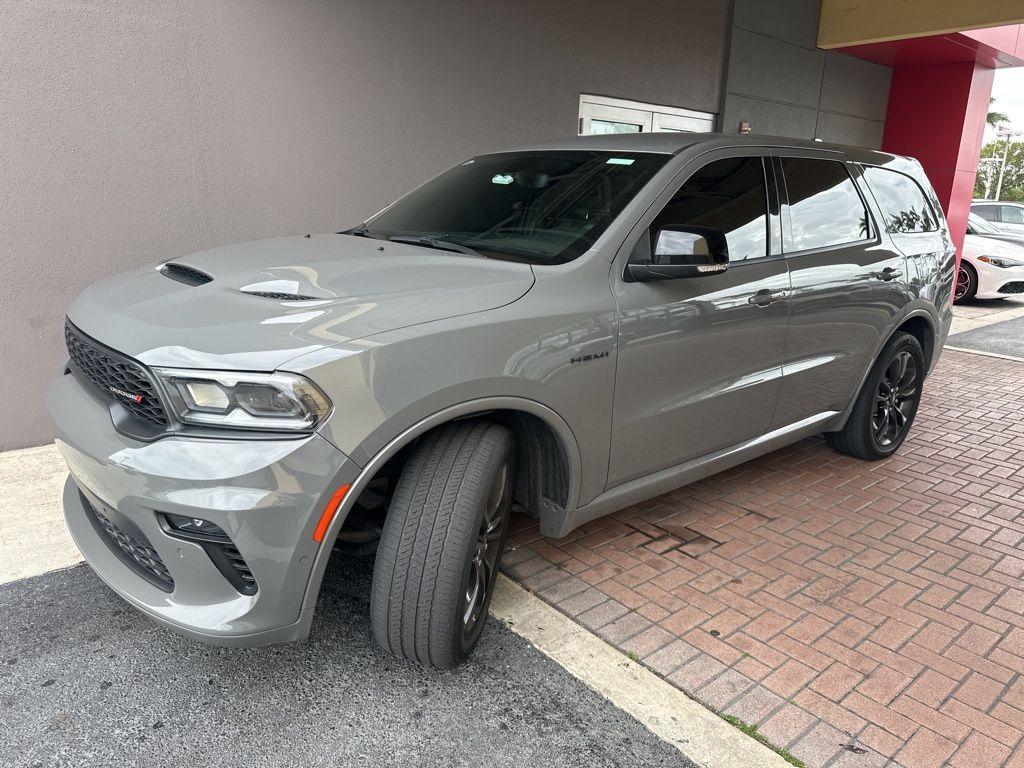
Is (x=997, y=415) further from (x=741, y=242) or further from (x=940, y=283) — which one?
(x=741, y=242)

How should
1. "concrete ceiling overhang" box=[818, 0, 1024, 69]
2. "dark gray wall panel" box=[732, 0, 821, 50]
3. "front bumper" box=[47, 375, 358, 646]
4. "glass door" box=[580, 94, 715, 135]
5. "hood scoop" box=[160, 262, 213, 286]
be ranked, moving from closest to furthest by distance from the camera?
"front bumper" box=[47, 375, 358, 646]
"hood scoop" box=[160, 262, 213, 286]
"glass door" box=[580, 94, 715, 135]
"concrete ceiling overhang" box=[818, 0, 1024, 69]
"dark gray wall panel" box=[732, 0, 821, 50]

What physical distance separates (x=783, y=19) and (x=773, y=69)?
1.94ft

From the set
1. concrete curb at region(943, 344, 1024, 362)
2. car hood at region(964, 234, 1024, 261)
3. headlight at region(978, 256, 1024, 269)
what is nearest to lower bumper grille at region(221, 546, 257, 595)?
concrete curb at region(943, 344, 1024, 362)

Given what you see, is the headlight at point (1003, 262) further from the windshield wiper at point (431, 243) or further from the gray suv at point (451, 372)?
the windshield wiper at point (431, 243)

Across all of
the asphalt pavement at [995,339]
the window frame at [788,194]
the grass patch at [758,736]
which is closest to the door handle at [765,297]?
the window frame at [788,194]

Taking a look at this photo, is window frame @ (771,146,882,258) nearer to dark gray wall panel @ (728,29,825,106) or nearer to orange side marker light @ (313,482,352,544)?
orange side marker light @ (313,482,352,544)

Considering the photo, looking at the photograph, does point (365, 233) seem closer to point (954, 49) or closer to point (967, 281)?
point (954, 49)

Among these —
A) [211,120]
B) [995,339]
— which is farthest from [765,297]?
[995,339]

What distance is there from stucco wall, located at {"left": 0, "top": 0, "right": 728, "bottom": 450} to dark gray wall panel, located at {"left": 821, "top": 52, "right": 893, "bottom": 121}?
5.29 m

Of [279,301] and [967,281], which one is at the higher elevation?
[279,301]

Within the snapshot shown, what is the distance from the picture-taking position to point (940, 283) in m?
4.77

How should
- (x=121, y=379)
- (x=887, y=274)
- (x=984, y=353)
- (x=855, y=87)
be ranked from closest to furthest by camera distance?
(x=121, y=379) < (x=887, y=274) < (x=984, y=353) < (x=855, y=87)

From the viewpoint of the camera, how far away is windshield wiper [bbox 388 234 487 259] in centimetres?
305

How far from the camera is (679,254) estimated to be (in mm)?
2877
